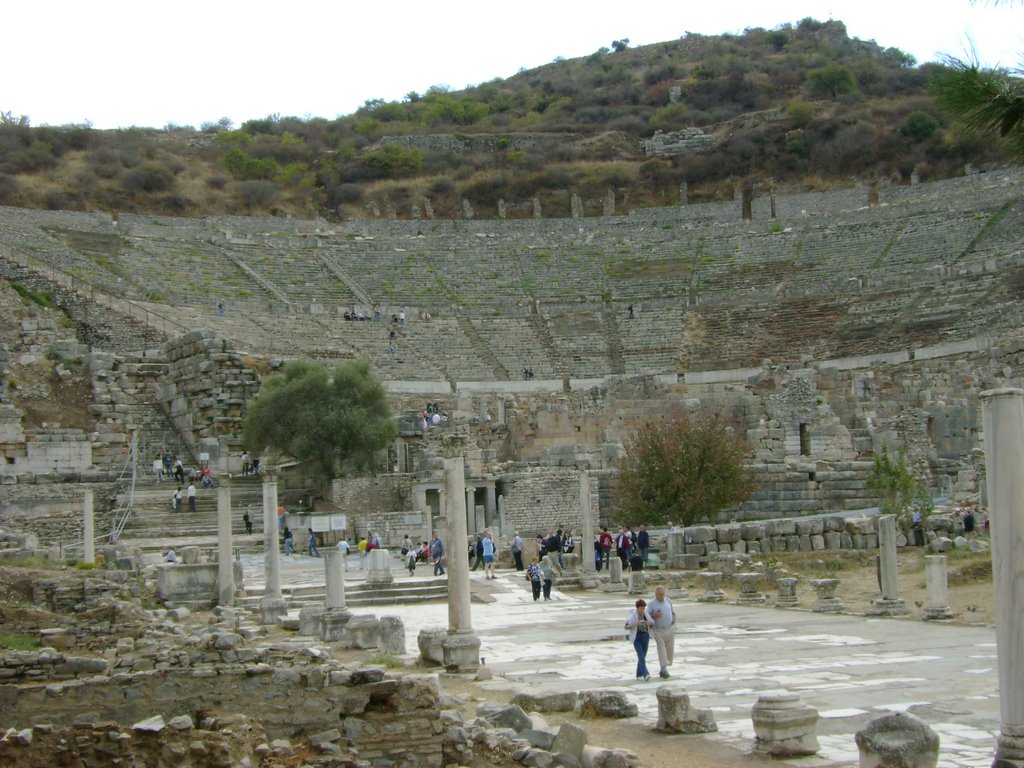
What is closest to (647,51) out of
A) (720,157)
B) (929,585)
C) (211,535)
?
(720,157)

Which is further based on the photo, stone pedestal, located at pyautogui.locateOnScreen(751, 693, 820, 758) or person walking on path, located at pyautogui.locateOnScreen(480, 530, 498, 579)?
person walking on path, located at pyautogui.locateOnScreen(480, 530, 498, 579)

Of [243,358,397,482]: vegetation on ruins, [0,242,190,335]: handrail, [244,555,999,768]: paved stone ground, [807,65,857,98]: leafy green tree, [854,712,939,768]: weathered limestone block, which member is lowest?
[244,555,999,768]: paved stone ground

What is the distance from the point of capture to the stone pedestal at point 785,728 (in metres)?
8.96

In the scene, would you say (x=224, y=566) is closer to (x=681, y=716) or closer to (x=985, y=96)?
(x=681, y=716)

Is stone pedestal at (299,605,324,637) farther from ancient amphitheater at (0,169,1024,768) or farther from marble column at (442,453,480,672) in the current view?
marble column at (442,453,480,672)

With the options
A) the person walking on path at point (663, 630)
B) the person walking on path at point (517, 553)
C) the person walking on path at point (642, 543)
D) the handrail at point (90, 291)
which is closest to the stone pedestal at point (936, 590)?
the person walking on path at point (663, 630)

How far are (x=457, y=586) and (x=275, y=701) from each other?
4.34 meters

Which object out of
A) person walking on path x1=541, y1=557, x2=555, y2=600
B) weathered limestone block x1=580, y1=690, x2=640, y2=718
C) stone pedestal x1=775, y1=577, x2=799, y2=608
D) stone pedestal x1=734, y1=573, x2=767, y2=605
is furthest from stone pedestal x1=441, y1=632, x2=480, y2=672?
person walking on path x1=541, y1=557, x2=555, y2=600

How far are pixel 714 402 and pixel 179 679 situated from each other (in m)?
26.9

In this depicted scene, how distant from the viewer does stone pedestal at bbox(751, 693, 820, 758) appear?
896cm

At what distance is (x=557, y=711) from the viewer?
10.8 metres

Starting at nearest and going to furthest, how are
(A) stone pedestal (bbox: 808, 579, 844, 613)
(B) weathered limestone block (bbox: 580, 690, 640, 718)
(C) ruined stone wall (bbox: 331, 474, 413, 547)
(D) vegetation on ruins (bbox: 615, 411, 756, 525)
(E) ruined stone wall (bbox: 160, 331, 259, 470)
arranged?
(B) weathered limestone block (bbox: 580, 690, 640, 718) → (A) stone pedestal (bbox: 808, 579, 844, 613) → (D) vegetation on ruins (bbox: 615, 411, 756, 525) → (C) ruined stone wall (bbox: 331, 474, 413, 547) → (E) ruined stone wall (bbox: 160, 331, 259, 470)

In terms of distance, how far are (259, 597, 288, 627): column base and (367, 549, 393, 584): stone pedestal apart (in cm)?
364

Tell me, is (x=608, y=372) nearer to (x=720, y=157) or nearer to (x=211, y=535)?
(x=211, y=535)
